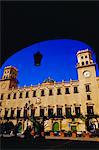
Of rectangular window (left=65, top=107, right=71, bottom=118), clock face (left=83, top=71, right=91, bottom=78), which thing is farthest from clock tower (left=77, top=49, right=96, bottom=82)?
rectangular window (left=65, top=107, right=71, bottom=118)

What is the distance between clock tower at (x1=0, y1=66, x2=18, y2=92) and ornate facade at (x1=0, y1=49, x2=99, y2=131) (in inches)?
76.4

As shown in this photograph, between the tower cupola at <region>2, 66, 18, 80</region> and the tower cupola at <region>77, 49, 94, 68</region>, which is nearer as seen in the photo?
the tower cupola at <region>77, 49, 94, 68</region>

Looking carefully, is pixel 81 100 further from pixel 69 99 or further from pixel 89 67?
pixel 89 67

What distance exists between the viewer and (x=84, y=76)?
112 feet

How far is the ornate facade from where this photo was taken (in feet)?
103

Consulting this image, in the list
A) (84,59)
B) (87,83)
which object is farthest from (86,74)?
(84,59)

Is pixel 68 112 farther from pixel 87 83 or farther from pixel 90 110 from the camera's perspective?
pixel 87 83

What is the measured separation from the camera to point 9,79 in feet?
136

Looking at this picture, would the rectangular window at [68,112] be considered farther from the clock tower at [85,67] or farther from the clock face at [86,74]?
the clock face at [86,74]

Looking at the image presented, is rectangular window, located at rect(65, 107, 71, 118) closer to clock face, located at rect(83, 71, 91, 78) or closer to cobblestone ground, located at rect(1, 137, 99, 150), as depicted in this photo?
clock face, located at rect(83, 71, 91, 78)

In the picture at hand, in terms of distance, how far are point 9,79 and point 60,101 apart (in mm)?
14305

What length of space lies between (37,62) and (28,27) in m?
0.91

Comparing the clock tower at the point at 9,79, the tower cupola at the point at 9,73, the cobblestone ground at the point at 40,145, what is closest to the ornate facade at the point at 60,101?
the clock tower at the point at 9,79

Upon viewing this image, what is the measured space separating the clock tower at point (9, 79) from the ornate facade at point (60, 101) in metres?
1.94
